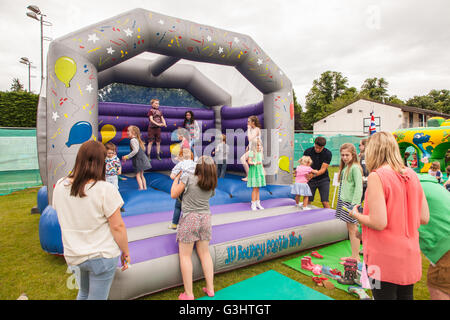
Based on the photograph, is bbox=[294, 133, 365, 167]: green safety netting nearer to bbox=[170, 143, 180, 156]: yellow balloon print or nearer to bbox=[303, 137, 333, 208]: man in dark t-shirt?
bbox=[170, 143, 180, 156]: yellow balloon print

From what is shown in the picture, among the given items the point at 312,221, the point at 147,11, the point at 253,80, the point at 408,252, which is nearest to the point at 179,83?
the point at 253,80

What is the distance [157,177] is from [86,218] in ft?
13.1

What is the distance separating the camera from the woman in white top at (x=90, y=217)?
1.47 meters

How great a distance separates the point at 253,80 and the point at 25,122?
499 inches

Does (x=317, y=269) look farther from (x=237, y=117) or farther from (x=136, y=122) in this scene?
(x=136, y=122)

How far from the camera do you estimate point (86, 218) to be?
4.84 ft

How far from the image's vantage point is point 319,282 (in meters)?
2.64

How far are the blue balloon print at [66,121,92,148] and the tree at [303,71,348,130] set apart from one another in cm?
3922

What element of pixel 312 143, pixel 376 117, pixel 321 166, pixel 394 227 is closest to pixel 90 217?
pixel 394 227

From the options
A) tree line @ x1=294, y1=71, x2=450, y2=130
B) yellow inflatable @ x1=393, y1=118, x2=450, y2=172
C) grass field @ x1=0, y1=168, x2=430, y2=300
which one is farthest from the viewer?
tree line @ x1=294, y1=71, x2=450, y2=130

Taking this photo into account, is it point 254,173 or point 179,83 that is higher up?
point 179,83

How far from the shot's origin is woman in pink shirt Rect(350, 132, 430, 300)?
1422mm

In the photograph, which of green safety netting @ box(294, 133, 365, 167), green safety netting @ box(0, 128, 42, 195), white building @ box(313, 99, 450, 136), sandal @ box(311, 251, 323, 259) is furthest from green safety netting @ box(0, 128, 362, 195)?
white building @ box(313, 99, 450, 136)
